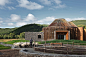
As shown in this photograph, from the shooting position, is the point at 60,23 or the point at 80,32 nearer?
the point at 80,32

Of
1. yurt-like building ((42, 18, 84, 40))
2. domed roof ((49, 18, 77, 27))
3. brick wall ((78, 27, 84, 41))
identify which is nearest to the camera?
yurt-like building ((42, 18, 84, 40))

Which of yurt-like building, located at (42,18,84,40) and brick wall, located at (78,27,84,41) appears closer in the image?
yurt-like building, located at (42,18,84,40)

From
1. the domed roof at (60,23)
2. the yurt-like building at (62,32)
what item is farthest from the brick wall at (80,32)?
the domed roof at (60,23)

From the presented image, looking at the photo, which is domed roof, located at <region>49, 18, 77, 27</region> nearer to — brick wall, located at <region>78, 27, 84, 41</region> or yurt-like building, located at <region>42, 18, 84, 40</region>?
yurt-like building, located at <region>42, 18, 84, 40</region>

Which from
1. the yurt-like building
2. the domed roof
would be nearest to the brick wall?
the yurt-like building

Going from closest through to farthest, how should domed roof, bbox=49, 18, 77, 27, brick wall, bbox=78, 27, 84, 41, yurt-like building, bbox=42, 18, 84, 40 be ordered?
yurt-like building, bbox=42, 18, 84, 40 → brick wall, bbox=78, 27, 84, 41 → domed roof, bbox=49, 18, 77, 27

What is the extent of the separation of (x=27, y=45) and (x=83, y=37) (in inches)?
1086

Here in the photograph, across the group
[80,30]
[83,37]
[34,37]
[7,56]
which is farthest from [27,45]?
[83,37]

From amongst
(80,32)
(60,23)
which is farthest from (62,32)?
(80,32)

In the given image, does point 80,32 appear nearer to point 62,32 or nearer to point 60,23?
point 62,32

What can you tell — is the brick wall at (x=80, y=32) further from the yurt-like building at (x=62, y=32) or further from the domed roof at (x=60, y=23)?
the domed roof at (x=60, y=23)

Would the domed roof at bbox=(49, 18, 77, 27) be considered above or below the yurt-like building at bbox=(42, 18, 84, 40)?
above

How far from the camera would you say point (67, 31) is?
116 feet

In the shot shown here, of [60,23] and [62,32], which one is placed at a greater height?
[60,23]
